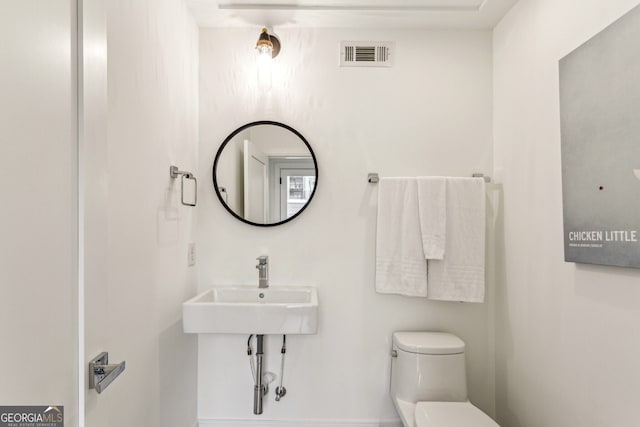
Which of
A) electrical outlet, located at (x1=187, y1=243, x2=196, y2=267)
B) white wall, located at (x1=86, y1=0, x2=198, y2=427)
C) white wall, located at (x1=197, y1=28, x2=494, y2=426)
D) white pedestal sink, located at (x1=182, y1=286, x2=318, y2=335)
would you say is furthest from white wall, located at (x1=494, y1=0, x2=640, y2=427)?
electrical outlet, located at (x1=187, y1=243, x2=196, y2=267)

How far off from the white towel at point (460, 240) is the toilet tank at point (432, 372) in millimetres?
270

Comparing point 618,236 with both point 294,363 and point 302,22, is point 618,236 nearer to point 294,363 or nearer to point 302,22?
point 294,363

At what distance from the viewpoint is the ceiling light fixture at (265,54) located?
6.21 ft

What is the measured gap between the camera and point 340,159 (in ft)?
6.86

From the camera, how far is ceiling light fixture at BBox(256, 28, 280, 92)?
1892mm

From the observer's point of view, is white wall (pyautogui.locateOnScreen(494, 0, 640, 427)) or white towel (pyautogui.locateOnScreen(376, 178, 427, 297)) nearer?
white wall (pyautogui.locateOnScreen(494, 0, 640, 427))

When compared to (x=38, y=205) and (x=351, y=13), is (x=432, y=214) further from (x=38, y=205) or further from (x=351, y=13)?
(x=38, y=205)

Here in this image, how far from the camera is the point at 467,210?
1.97 m

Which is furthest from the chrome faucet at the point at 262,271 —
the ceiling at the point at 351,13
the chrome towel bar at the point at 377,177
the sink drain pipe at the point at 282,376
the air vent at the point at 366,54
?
the ceiling at the point at 351,13

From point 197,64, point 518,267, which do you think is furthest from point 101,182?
point 518,267

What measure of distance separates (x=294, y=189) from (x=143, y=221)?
0.90 meters

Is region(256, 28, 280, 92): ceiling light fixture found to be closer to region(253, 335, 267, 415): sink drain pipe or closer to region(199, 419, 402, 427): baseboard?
region(253, 335, 267, 415): sink drain pipe

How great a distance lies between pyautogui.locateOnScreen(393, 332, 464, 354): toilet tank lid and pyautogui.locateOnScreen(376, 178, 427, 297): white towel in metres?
0.23

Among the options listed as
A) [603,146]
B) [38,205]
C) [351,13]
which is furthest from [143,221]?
[603,146]
